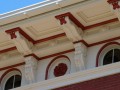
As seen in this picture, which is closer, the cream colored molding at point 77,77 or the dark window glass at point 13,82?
the cream colored molding at point 77,77

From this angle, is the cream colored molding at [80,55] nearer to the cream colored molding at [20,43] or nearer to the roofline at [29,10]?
the roofline at [29,10]

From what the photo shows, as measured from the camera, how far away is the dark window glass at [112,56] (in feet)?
43.2

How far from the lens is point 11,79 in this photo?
14.4m

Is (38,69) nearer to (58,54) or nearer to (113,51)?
(58,54)

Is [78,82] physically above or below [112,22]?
below

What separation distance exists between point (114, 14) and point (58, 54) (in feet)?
6.31

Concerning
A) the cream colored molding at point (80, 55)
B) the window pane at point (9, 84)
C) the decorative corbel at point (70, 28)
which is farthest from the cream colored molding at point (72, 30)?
the window pane at point (9, 84)

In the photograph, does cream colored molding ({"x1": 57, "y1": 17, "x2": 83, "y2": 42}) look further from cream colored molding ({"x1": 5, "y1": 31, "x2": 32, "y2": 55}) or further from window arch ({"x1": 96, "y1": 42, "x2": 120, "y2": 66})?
cream colored molding ({"x1": 5, "y1": 31, "x2": 32, "y2": 55})

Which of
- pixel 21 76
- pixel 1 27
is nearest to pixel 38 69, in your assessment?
pixel 21 76

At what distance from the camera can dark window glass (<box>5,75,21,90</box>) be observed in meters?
14.2

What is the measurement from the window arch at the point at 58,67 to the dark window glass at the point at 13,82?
0.85 meters

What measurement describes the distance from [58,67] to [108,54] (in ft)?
4.39

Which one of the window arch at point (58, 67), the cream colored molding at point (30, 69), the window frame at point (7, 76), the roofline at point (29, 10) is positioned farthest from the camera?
the window frame at point (7, 76)

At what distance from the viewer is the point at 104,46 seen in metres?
13.5
